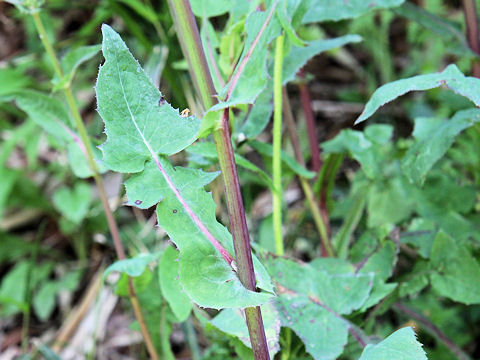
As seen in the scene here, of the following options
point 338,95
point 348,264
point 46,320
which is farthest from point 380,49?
point 46,320

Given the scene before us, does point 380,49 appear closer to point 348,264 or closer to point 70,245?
point 348,264

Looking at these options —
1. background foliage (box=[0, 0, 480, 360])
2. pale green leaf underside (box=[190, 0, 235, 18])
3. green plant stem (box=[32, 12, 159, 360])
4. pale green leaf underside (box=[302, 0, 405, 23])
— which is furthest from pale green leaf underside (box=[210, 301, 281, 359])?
pale green leaf underside (box=[302, 0, 405, 23])

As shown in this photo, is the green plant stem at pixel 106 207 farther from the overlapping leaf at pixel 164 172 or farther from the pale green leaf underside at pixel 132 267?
the overlapping leaf at pixel 164 172

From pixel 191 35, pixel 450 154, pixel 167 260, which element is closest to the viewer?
pixel 191 35

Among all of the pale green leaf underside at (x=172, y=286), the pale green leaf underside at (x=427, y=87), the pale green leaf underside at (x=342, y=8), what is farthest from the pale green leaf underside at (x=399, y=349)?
the pale green leaf underside at (x=342, y=8)

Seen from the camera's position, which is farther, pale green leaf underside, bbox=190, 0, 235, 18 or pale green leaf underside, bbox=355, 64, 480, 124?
pale green leaf underside, bbox=190, 0, 235, 18

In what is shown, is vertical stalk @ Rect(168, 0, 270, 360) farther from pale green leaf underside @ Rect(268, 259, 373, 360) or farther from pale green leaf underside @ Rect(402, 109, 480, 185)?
pale green leaf underside @ Rect(402, 109, 480, 185)
